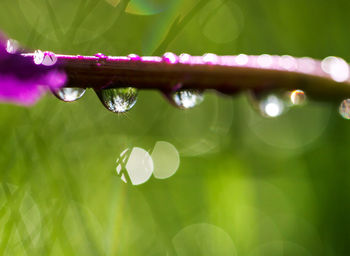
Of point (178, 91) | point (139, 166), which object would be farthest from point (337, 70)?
point (139, 166)

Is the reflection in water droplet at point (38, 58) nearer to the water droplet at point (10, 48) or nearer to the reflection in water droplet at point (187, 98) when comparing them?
the water droplet at point (10, 48)

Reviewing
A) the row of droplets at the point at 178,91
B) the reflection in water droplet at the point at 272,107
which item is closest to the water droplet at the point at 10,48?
the row of droplets at the point at 178,91

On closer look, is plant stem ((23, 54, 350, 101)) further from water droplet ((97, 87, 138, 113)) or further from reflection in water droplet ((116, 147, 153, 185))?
reflection in water droplet ((116, 147, 153, 185))

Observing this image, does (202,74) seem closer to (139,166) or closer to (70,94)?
(70,94)

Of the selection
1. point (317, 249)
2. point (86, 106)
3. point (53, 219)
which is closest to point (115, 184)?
point (86, 106)

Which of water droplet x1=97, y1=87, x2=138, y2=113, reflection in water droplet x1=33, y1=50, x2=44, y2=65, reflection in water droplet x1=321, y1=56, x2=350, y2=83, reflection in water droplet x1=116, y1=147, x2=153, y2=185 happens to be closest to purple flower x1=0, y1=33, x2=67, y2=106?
reflection in water droplet x1=33, y1=50, x2=44, y2=65

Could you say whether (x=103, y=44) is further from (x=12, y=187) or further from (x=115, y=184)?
(x=12, y=187)
